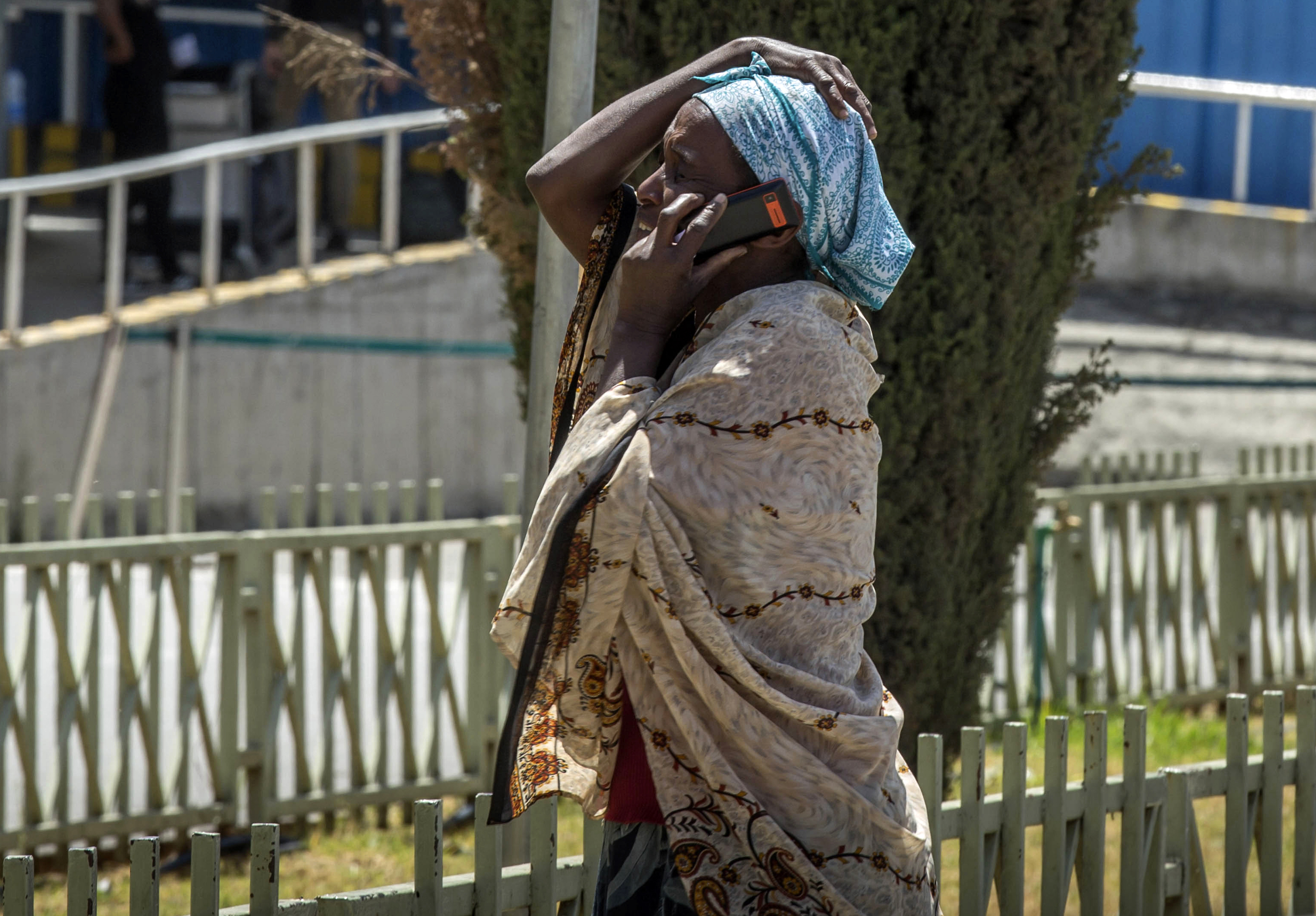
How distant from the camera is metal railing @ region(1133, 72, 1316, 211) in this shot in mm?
13633

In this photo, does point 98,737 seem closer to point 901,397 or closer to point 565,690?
point 901,397

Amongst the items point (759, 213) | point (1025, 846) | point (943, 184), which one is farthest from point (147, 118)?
point (759, 213)

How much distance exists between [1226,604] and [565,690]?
5366 millimetres

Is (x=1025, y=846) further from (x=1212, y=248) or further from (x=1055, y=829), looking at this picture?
(x=1212, y=248)

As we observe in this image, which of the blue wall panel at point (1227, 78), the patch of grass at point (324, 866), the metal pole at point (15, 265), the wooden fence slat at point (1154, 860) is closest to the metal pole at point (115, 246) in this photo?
the metal pole at point (15, 265)

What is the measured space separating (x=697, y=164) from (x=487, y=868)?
1.36m

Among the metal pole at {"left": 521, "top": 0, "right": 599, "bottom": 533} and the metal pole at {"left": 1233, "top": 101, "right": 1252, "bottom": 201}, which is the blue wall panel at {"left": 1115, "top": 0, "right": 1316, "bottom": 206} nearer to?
the metal pole at {"left": 1233, "top": 101, "right": 1252, "bottom": 201}

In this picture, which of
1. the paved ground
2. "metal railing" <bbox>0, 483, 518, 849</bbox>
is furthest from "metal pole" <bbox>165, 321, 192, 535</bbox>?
the paved ground

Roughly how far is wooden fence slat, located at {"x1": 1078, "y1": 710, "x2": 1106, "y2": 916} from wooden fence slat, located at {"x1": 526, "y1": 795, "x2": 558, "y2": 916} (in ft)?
4.13

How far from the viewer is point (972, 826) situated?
321 centimetres

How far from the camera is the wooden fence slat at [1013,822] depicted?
3.25 m

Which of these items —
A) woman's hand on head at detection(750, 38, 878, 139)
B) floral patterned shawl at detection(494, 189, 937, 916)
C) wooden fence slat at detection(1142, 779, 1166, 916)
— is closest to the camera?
floral patterned shawl at detection(494, 189, 937, 916)

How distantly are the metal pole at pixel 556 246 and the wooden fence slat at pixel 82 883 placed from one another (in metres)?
1.32

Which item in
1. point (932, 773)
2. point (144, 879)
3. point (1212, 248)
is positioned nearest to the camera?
point (144, 879)
